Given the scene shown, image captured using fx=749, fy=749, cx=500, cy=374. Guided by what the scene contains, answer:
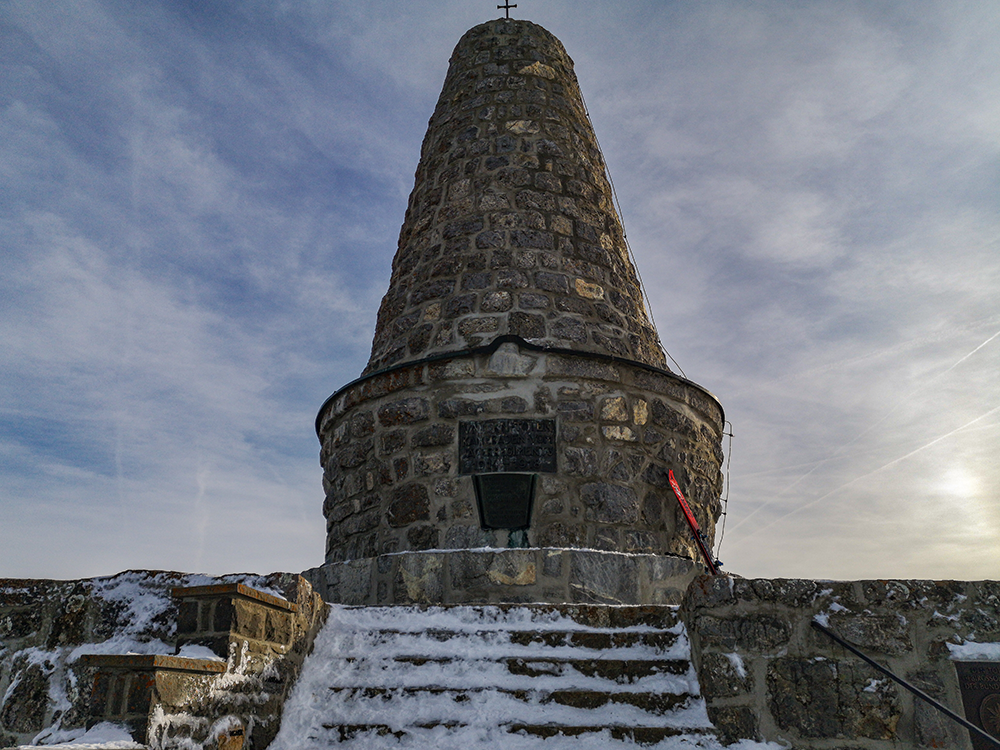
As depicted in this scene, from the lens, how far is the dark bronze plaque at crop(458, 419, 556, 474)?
18.4 feet

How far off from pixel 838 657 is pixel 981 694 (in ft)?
1.86

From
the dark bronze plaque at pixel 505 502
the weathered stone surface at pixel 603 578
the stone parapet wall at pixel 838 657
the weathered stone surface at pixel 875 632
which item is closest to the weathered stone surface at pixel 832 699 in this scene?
the stone parapet wall at pixel 838 657

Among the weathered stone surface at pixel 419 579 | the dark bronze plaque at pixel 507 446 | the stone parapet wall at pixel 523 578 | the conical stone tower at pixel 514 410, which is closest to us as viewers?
the stone parapet wall at pixel 523 578

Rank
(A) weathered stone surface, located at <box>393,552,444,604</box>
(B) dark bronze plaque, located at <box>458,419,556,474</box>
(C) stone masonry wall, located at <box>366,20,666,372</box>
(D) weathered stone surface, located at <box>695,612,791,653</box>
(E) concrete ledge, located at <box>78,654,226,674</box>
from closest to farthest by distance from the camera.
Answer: (E) concrete ledge, located at <box>78,654,226,674</box> → (D) weathered stone surface, located at <box>695,612,791,653</box> → (A) weathered stone surface, located at <box>393,552,444,604</box> → (B) dark bronze plaque, located at <box>458,419,556,474</box> → (C) stone masonry wall, located at <box>366,20,666,372</box>

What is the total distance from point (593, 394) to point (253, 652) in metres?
3.39

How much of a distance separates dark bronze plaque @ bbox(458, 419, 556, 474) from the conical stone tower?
0.04 feet

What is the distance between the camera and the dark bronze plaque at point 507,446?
561 cm

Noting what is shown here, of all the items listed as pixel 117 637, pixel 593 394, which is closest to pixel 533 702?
pixel 117 637

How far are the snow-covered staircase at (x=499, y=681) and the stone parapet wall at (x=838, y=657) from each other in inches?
8.6

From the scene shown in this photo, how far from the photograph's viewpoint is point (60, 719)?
303cm

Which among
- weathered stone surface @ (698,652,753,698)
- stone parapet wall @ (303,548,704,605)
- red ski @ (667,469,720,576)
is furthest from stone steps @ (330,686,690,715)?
red ski @ (667,469,720,576)

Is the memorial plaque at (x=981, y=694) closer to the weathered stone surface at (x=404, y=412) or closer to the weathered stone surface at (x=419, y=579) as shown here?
the weathered stone surface at (x=419, y=579)

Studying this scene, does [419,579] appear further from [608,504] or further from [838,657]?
[838,657]

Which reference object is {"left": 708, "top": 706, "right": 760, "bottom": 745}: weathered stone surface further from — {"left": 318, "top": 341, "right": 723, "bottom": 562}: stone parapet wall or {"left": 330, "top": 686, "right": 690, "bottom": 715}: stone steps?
{"left": 318, "top": 341, "right": 723, "bottom": 562}: stone parapet wall
